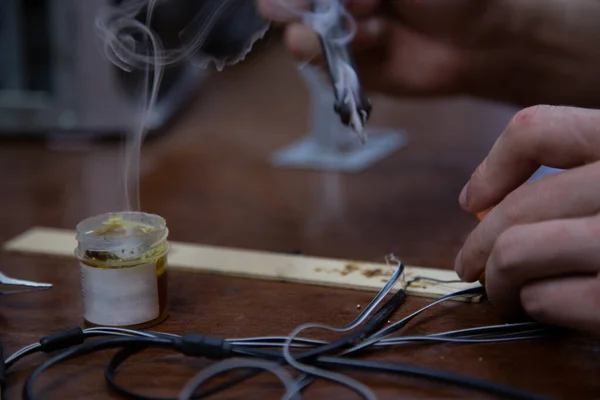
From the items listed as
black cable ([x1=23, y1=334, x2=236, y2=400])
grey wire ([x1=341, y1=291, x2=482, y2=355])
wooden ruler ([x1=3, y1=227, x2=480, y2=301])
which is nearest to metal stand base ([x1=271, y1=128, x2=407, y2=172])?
wooden ruler ([x1=3, y1=227, x2=480, y2=301])

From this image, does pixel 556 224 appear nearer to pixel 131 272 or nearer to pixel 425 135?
pixel 131 272

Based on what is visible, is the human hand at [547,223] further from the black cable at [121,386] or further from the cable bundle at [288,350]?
the black cable at [121,386]

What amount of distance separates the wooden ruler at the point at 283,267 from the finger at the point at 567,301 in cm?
9

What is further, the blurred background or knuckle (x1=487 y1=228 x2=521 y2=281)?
the blurred background

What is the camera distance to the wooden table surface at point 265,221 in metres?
0.42

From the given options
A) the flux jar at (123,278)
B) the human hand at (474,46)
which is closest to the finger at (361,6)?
the human hand at (474,46)

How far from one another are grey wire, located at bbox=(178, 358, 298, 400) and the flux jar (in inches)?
3.5

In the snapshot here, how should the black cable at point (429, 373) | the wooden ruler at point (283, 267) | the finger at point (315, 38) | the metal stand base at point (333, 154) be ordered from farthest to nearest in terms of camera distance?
the metal stand base at point (333, 154), the finger at point (315, 38), the wooden ruler at point (283, 267), the black cable at point (429, 373)

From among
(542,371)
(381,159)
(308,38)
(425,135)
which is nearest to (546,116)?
(542,371)

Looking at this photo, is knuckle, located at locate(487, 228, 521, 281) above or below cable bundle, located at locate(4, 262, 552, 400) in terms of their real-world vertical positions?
above

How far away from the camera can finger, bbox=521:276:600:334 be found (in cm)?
41

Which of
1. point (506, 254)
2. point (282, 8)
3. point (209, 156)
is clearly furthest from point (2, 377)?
point (209, 156)

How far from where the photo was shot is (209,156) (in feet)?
3.50

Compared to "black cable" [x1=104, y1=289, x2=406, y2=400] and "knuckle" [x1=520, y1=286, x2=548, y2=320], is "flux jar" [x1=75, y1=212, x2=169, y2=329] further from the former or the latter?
"knuckle" [x1=520, y1=286, x2=548, y2=320]
